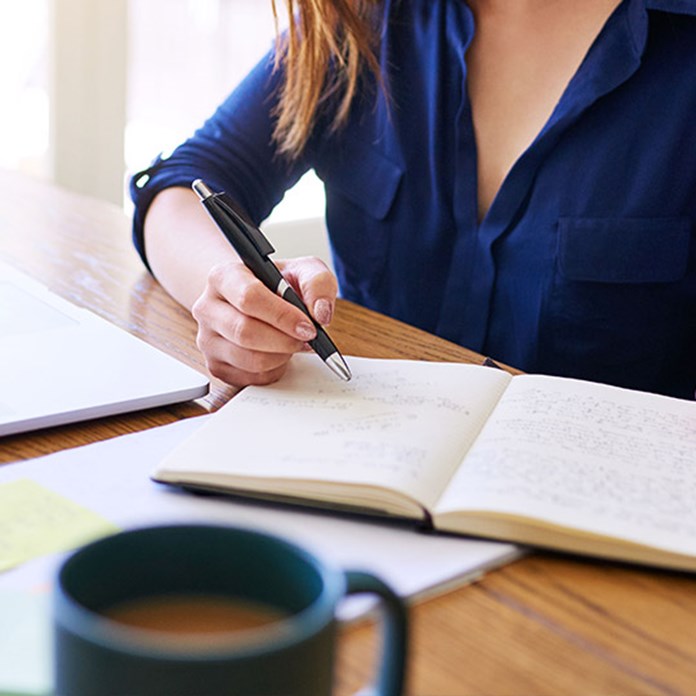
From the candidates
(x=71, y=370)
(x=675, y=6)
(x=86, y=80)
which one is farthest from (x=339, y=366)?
(x=86, y=80)

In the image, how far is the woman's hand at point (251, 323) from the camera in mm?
829

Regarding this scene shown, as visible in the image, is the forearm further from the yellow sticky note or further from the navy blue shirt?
the yellow sticky note

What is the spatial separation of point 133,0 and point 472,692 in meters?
2.24

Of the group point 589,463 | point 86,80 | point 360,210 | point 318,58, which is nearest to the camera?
point 589,463

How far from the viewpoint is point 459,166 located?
125 cm

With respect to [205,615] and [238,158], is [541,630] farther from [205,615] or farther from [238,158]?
[238,158]

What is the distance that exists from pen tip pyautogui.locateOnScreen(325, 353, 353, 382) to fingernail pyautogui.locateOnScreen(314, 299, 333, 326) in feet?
0.13

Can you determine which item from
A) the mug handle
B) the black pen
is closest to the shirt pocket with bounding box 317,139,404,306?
the black pen

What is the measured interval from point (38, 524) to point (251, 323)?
0.28 meters

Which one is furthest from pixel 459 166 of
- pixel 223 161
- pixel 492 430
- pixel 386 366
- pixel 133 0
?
pixel 133 0

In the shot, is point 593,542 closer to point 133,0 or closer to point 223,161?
point 223,161

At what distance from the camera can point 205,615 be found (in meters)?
0.37

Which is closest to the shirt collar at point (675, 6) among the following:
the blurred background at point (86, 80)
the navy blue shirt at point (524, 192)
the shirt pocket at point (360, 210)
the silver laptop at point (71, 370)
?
the navy blue shirt at point (524, 192)

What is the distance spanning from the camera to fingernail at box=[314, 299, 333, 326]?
0.87m
